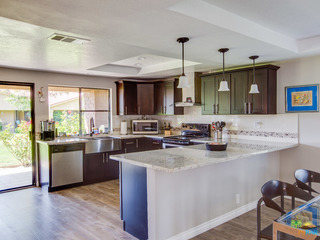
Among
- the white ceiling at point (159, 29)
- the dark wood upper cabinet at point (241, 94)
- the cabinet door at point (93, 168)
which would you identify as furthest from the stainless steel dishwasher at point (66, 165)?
the dark wood upper cabinet at point (241, 94)

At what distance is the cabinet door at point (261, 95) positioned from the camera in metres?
4.03

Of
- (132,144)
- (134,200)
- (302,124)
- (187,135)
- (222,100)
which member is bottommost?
(134,200)

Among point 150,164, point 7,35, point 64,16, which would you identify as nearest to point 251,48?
point 150,164

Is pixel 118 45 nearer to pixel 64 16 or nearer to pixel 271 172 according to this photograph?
pixel 64 16

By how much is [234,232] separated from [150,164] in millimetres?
1450

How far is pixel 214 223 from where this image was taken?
3.15 metres

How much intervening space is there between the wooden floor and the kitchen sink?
889 mm

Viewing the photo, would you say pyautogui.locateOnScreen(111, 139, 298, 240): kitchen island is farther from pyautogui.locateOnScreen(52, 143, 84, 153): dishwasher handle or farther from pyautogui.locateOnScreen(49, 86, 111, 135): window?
pyautogui.locateOnScreen(49, 86, 111, 135): window

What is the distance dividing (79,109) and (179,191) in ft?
12.2

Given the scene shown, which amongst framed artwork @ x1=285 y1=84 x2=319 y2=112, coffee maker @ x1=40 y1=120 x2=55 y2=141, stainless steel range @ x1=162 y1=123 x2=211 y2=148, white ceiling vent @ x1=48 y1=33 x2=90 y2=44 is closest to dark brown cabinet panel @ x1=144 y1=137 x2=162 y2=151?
stainless steel range @ x1=162 y1=123 x2=211 y2=148

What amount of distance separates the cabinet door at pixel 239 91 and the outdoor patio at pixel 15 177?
4247 mm

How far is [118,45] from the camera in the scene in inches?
132

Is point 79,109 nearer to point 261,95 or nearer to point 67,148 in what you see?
point 67,148

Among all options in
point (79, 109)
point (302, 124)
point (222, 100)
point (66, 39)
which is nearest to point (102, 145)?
point (79, 109)
